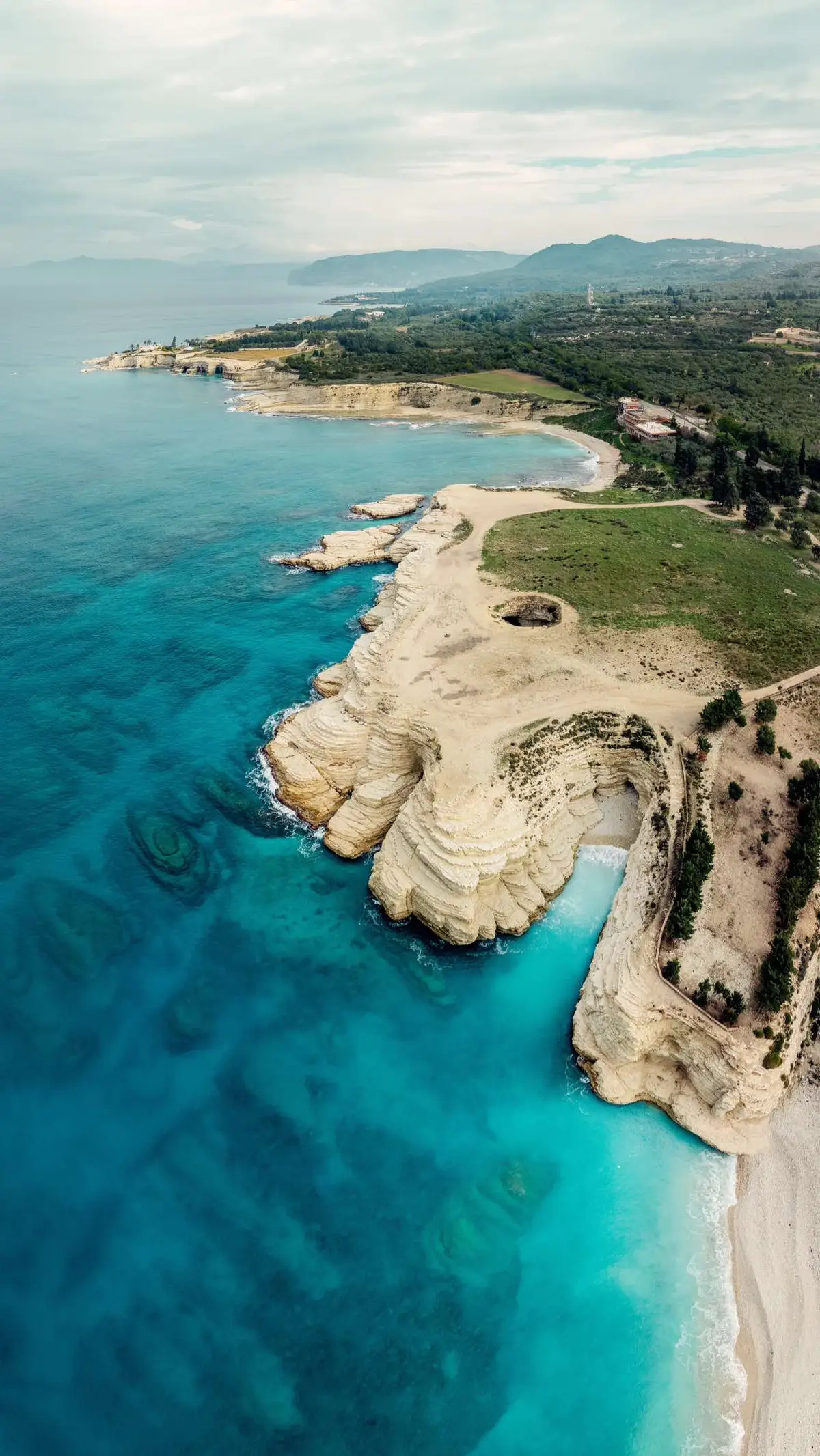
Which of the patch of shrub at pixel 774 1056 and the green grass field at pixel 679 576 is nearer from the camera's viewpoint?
the patch of shrub at pixel 774 1056

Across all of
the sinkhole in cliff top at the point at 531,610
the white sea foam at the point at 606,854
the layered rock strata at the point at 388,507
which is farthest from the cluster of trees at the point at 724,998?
the layered rock strata at the point at 388,507

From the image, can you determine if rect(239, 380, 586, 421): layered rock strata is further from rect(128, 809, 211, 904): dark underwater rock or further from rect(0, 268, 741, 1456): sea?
rect(128, 809, 211, 904): dark underwater rock

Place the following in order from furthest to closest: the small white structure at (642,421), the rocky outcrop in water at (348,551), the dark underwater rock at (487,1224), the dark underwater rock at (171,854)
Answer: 1. the small white structure at (642,421)
2. the rocky outcrop in water at (348,551)
3. the dark underwater rock at (171,854)
4. the dark underwater rock at (487,1224)

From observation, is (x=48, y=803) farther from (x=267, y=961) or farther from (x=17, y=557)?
(x=17, y=557)

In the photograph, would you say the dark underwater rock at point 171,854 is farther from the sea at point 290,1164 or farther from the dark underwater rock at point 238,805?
the dark underwater rock at point 238,805

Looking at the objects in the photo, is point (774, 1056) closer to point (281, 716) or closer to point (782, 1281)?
point (782, 1281)
